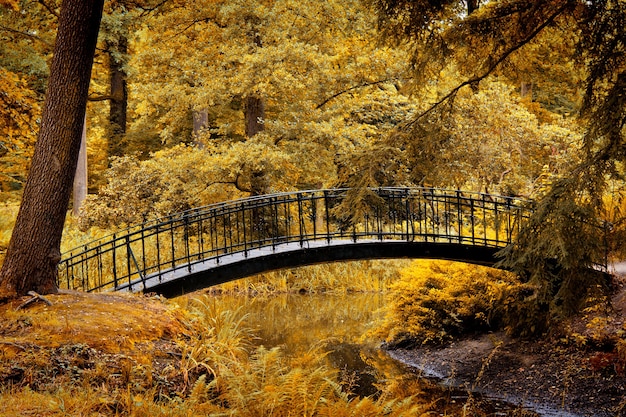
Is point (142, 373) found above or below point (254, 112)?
below

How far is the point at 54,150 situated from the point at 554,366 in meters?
7.58

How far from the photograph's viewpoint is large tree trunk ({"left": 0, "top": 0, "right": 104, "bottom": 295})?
7648mm

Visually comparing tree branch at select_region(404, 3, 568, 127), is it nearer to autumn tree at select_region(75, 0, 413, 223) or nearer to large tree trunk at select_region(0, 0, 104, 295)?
large tree trunk at select_region(0, 0, 104, 295)

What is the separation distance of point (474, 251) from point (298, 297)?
7058 millimetres

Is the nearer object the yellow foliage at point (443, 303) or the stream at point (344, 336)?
the stream at point (344, 336)

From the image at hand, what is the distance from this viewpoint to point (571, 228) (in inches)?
275

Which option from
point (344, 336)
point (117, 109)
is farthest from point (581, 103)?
point (117, 109)

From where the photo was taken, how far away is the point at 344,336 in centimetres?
1359

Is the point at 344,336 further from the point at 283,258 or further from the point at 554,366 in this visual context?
the point at 554,366

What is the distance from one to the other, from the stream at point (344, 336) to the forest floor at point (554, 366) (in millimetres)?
318

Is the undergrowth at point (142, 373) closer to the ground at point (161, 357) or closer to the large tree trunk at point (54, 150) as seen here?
the ground at point (161, 357)

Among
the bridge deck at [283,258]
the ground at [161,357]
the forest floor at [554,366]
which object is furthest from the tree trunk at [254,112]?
the forest floor at [554,366]

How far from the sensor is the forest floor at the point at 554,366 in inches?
347

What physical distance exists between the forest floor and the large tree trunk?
17.4 ft
